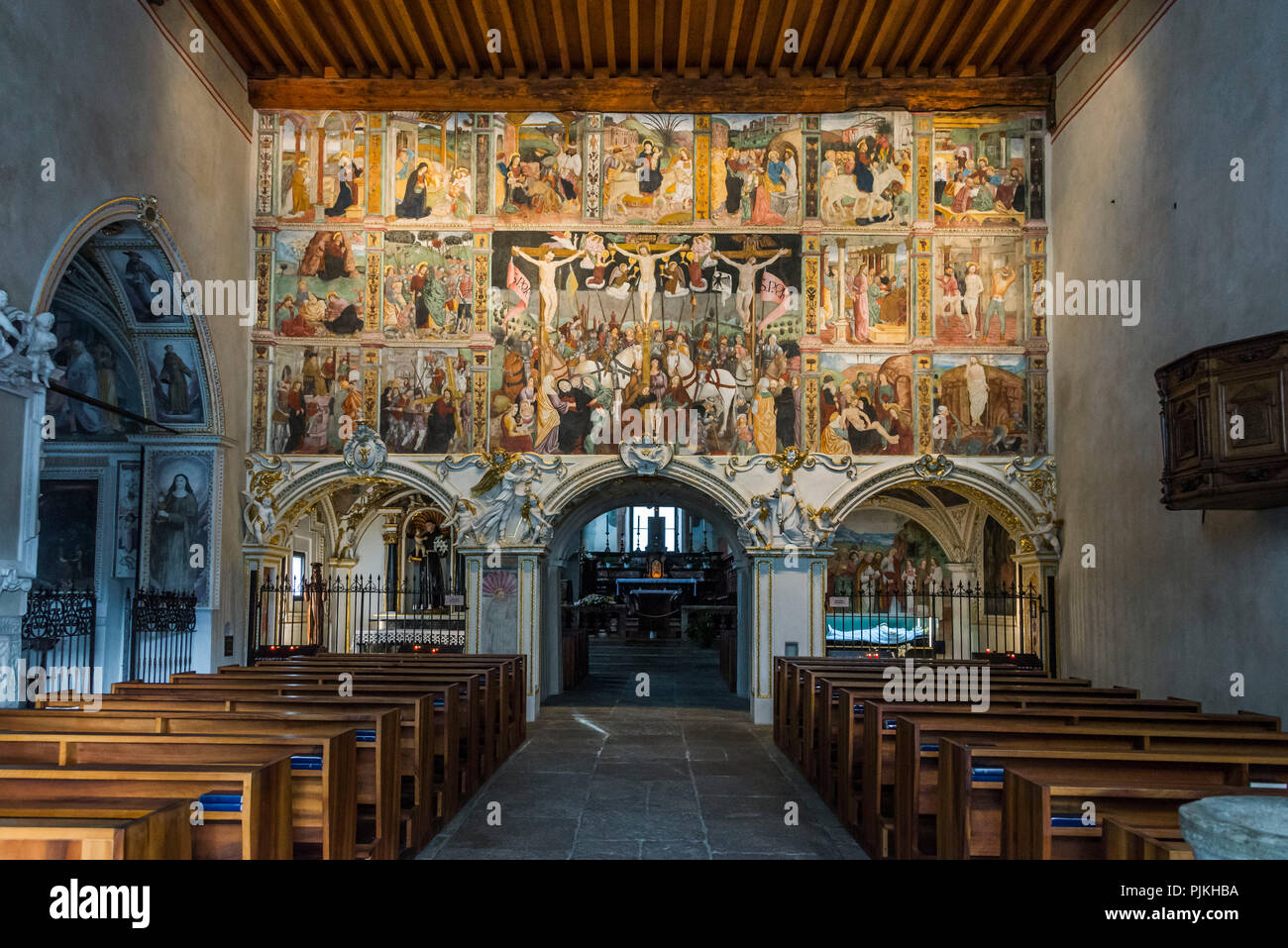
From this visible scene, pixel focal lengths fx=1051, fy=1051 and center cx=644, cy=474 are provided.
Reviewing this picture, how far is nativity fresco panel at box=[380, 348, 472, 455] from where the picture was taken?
15.2m

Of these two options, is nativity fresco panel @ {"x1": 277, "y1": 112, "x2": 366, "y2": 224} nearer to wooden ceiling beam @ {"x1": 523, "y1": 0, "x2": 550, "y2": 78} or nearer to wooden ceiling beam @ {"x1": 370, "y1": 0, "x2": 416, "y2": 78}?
wooden ceiling beam @ {"x1": 370, "y1": 0, "x2": 416, "y2": 78}

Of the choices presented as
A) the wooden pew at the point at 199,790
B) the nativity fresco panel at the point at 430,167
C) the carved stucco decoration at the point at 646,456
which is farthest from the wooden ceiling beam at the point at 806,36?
the wooden pew at the point at 199,790

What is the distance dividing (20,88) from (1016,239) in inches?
493

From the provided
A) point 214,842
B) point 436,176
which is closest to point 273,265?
point 436,176

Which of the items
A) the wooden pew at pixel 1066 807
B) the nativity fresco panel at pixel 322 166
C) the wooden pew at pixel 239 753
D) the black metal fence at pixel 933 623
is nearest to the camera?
the wooden pew at pixel 1066 807

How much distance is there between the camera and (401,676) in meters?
9.51

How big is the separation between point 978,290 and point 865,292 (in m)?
1.64

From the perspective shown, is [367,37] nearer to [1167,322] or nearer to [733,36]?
[733,36]

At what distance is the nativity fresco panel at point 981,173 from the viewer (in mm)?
15359

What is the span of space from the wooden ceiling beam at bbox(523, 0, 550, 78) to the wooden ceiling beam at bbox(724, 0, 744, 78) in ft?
8.56

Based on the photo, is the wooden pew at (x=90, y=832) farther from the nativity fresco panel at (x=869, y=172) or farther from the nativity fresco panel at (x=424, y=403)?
the nativity fresco panel at (x=869, y=172)

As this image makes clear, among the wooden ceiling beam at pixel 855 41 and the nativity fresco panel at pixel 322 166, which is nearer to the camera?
the wooden ceiling beam at pixel 855 41

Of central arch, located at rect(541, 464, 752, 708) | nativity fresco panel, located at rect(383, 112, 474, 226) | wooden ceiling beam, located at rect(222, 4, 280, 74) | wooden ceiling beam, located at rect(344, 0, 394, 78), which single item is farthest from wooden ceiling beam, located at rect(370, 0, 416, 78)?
central arch, located at rect(541, 464, 752, 708)

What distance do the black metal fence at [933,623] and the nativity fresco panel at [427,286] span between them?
23.1 ft
